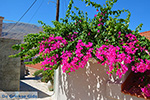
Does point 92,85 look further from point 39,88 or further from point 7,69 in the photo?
point 39,88

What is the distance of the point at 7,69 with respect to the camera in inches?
413

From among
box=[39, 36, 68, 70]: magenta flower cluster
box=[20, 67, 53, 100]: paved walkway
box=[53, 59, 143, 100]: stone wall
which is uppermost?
box=[39, 36, 68, 70]: magenta flower cluster

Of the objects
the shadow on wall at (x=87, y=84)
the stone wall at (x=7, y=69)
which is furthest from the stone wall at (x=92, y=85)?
the stone wall at (x=7, y=69)

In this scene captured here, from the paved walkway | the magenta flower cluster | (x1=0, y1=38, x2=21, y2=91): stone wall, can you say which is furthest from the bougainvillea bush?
(x1=0, y1=38, x2=21, y2=91): stone wall

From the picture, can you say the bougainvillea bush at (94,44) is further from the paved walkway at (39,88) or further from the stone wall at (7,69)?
the stone wall at (7,69)

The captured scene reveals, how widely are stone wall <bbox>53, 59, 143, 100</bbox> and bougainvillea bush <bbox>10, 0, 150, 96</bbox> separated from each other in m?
0.45

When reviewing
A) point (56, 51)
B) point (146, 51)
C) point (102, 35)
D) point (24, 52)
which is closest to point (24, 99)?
point (24, 52)

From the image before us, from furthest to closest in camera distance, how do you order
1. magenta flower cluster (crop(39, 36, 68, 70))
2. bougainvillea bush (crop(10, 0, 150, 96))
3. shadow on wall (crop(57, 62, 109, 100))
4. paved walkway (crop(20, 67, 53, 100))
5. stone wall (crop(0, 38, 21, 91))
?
1. stone wall (crop(0, 38, 21, 91))
2. paved walkway (crop(20, 67, 53, 100))
3. shadow on wall (crop(57, 62, 109, 100))
4. magenta flower cluster (crop(39, 36, 68, 70))
5. bougainvillea bush (crop(10, 0, 150, 96))

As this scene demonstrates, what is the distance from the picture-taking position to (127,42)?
151 inches

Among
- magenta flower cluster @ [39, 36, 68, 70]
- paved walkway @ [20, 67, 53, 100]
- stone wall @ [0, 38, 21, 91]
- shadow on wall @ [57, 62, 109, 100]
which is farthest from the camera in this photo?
stone wall @ [0, 38, 21, 91]

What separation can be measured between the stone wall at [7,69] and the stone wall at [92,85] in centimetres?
598

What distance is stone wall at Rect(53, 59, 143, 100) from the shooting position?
4.07 metres

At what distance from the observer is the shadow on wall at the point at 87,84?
4570 millimetres

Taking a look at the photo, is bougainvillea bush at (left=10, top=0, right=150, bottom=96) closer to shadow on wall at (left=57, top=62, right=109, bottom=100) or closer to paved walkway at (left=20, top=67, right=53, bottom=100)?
shadow on wall at (left=57, top=62, right=109, bottom=100)
